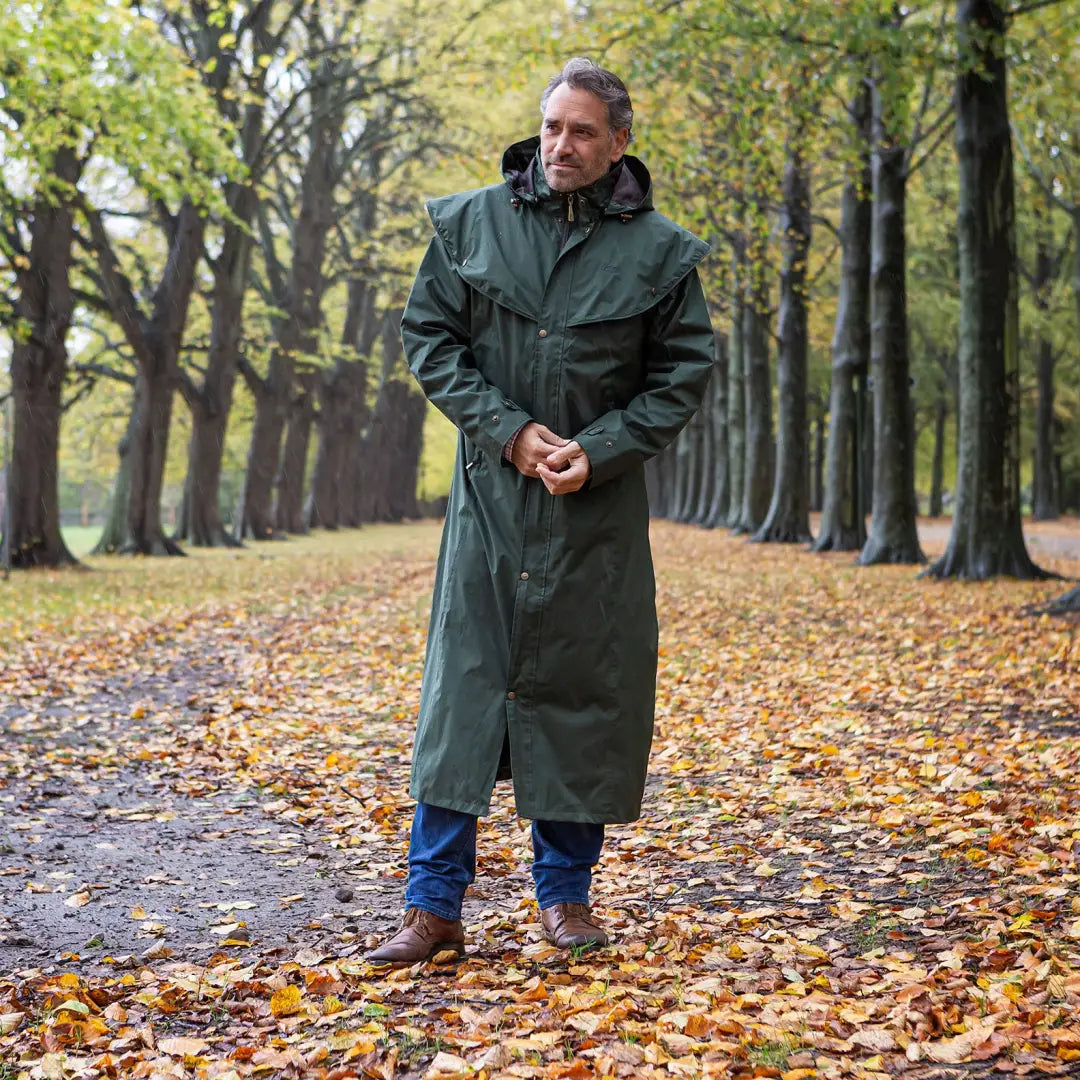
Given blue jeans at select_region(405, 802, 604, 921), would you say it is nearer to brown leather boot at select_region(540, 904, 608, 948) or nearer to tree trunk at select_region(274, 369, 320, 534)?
brown leather boot at select_region(540, 904, 608, 948)

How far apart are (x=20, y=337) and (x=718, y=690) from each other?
43.3 ft

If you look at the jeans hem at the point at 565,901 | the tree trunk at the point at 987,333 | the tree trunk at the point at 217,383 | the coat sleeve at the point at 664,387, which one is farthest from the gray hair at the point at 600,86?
the tree trunk at the point at 217,383

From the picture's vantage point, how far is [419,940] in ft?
12.6

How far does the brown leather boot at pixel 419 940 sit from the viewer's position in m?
3.84

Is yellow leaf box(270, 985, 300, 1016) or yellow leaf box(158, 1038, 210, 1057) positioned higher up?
yellow leaf box(270, 985, 300, 1016)

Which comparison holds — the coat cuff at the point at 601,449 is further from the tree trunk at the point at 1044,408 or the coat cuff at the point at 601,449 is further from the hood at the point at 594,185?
the tree trunk at the point at 1044,408

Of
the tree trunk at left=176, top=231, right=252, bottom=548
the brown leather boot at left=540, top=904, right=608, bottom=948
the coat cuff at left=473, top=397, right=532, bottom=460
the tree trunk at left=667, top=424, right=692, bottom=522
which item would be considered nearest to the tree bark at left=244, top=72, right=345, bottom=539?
the tree trunk at left=176, top=231, right=252, bottom=548

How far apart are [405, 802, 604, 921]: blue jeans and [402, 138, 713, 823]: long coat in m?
0.14

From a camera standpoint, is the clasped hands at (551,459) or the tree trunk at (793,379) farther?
the tree trunk at (793,379)

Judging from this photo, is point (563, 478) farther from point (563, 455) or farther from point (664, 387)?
point (664, 387)

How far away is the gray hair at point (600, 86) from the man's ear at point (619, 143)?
0.02m

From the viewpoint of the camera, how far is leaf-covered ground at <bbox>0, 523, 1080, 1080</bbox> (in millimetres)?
3244

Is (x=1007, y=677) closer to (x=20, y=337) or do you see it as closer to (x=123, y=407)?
(x=20, y=337)

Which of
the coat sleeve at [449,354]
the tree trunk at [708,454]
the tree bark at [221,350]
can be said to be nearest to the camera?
the coat sleeve at [449,354]
